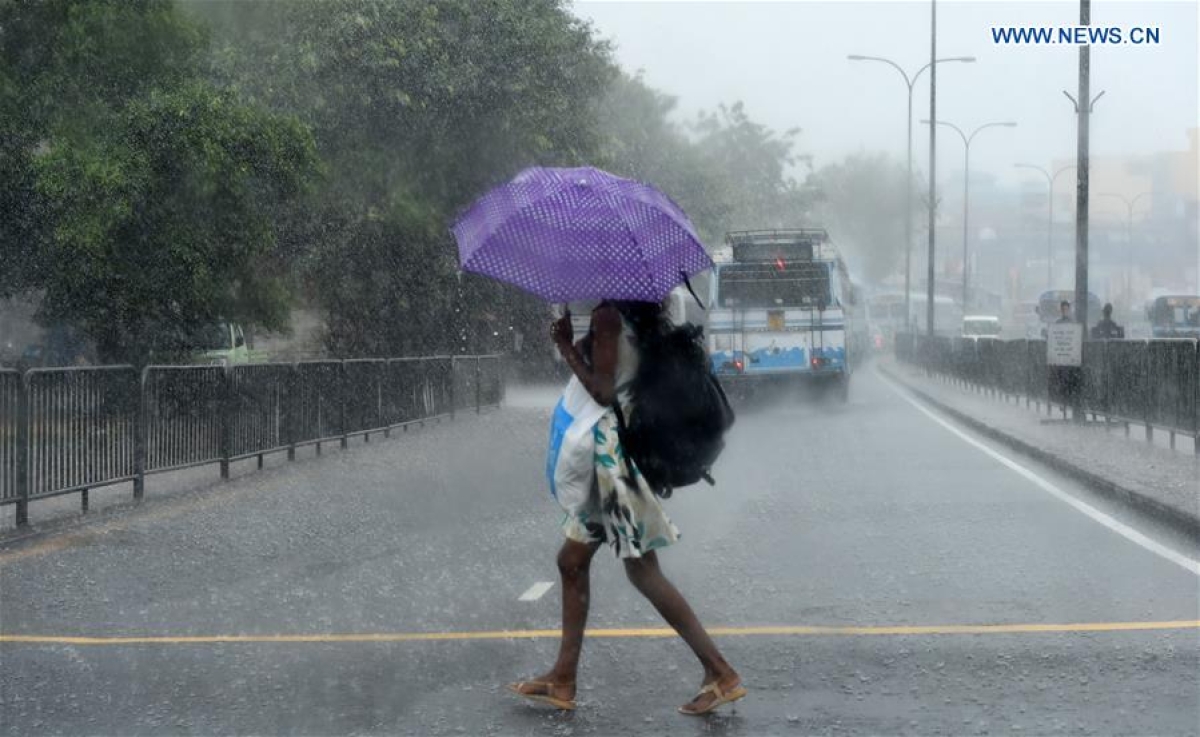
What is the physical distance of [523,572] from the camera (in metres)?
10.0

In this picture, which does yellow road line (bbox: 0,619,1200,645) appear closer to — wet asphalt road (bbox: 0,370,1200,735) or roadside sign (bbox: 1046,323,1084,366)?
wet asphalt road (bbox: 0,370,1200,735)

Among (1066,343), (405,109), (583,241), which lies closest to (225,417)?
(583,241)

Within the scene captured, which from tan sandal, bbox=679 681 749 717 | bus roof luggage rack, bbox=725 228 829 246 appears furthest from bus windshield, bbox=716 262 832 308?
tan sandal, bbox=679 681 749 717

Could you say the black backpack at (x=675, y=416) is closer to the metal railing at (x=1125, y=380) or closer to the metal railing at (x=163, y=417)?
the metal railing at (x=163, y=417)

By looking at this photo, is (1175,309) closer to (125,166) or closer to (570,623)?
(125,166)

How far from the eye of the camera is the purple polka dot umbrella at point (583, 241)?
20.3 feet

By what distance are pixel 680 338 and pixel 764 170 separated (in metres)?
99.6

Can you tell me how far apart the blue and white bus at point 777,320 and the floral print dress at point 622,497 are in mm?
24199

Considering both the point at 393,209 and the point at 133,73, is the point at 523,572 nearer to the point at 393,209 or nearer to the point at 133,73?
the point at 133,73

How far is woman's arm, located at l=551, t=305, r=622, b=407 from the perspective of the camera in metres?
6.08

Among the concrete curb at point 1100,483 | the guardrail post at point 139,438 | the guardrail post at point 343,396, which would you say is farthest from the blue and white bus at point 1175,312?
the guardrail post at point 139,438

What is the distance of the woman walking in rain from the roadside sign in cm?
1847

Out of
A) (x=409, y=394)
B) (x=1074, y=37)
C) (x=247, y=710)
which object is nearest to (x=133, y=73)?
(x=409, y=394)

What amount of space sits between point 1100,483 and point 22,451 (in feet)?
29.3
